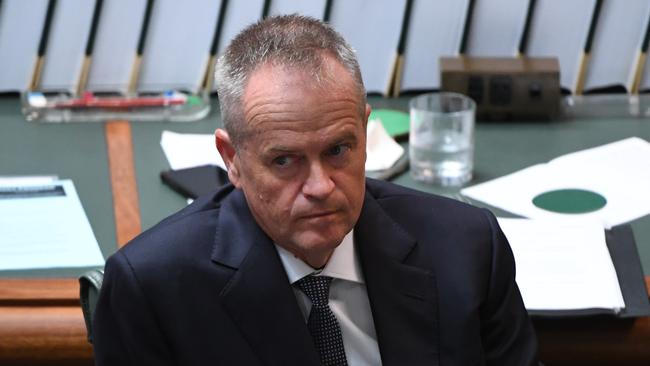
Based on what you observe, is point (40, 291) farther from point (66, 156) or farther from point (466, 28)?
point (466, 28)

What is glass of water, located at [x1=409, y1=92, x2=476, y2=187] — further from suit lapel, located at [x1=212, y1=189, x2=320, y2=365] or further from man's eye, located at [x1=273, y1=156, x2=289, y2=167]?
man's eye, located at [x1=273, y1=156, x2=289, y2=167]

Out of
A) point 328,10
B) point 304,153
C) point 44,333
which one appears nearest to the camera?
point 304,153

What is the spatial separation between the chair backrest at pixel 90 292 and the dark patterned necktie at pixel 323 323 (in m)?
0.29

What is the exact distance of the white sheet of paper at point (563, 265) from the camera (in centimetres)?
220

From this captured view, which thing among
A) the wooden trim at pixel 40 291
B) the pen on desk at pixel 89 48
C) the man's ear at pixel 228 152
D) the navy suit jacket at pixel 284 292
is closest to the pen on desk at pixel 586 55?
the pen on desk at pixel 89 48

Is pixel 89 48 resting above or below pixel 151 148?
above

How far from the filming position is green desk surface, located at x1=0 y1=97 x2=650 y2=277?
262 centimetres

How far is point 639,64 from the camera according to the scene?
3031 mm

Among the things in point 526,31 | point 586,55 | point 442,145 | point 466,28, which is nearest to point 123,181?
point 442,145

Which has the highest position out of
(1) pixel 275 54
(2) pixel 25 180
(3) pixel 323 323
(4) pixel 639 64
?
(1) pixel 275 54

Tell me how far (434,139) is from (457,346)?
854mm

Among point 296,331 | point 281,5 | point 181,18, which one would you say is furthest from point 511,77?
point 296,331

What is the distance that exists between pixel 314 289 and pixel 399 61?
48.5 inches

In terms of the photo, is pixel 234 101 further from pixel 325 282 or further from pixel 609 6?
pixel 609 6
